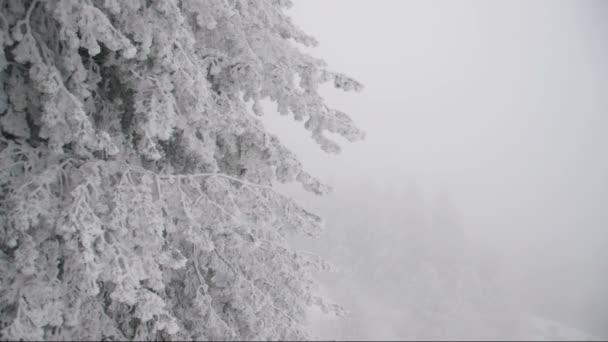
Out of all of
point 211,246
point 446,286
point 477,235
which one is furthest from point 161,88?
point 477,235

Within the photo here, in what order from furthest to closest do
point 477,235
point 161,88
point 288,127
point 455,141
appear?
point 455,141 → point 288,127 → point 477,235 → point 161,88

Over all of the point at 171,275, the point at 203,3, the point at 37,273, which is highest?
the point at 203,3

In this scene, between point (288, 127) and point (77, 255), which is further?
point (288, 127)

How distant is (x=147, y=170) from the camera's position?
3.50m

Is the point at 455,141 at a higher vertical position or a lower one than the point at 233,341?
higher

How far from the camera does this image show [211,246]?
3346 millimetres

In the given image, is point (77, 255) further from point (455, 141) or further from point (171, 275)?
point (455, 141)

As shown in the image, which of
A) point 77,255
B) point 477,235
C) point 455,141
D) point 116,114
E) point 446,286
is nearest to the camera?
point 77,255

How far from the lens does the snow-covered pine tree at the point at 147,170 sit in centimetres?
278

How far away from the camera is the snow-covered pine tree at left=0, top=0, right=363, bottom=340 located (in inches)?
109

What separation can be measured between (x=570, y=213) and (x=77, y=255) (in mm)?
136806

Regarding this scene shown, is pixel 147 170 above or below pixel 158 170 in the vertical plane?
below

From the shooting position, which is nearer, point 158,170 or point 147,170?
point 147,170

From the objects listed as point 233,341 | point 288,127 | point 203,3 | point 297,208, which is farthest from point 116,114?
point 288,127
